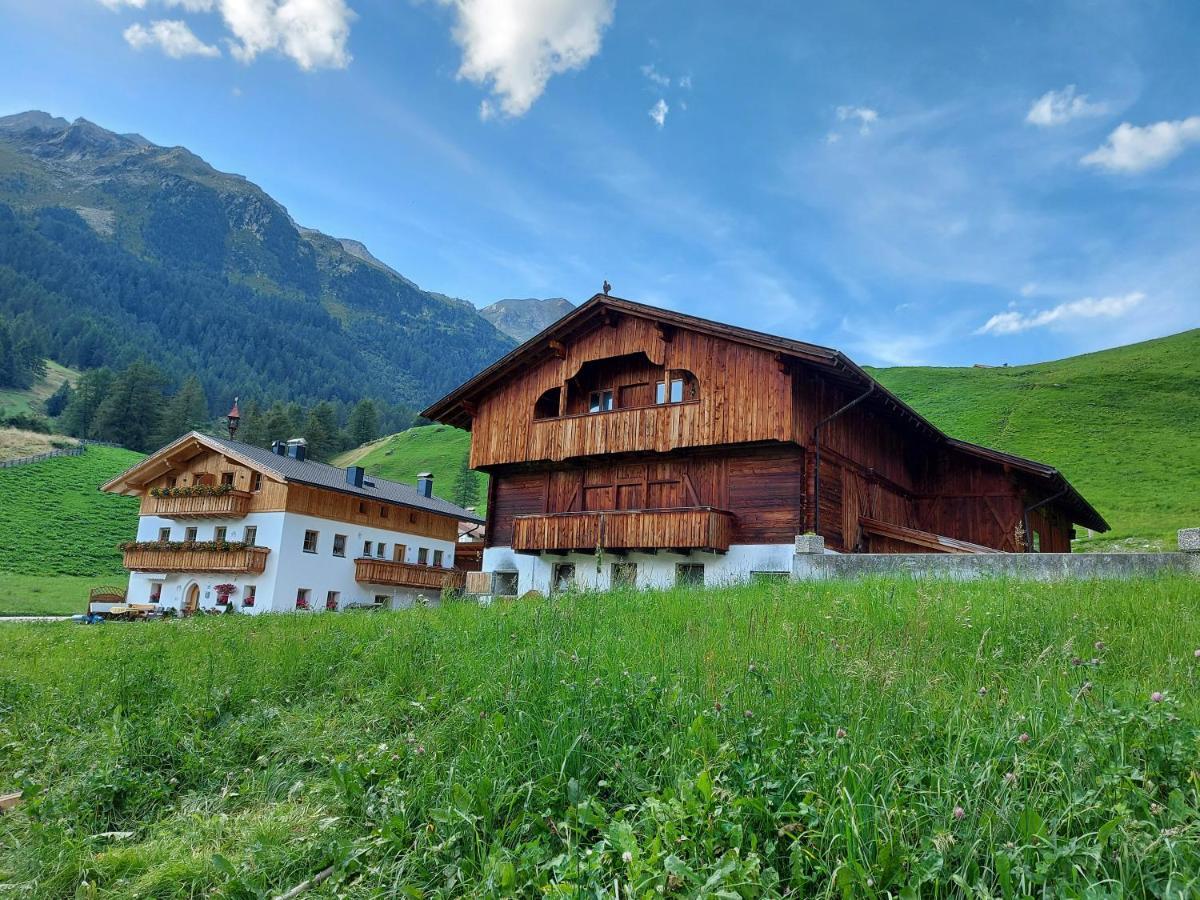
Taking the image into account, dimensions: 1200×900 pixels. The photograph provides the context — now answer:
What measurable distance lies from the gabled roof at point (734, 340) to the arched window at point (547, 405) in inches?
46.6

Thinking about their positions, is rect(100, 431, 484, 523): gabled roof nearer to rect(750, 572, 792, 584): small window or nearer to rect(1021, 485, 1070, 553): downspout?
rect(750, 572, 792, 584): small window

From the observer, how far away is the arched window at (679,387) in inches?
845

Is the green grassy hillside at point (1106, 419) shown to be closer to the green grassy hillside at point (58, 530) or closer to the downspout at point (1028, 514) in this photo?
the downspout at point (1028, 514)

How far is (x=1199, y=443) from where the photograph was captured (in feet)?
179

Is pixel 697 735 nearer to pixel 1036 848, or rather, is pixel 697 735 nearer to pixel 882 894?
pixel 882 894

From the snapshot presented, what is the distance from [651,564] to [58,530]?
4922cm

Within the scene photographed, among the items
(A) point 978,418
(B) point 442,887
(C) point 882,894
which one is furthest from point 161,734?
(A) point 978,418

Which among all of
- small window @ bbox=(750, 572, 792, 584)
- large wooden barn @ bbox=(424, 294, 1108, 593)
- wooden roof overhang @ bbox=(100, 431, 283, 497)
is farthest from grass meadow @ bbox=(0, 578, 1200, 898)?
wooden roof overhang @ bbox=(100, 431, 283, 497)

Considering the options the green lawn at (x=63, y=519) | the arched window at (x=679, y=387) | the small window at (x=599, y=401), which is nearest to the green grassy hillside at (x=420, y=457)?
the green lawn at (x=63, y=519)

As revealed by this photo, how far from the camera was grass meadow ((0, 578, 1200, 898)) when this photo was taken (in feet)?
10.9

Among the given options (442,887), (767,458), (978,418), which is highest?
(978,418)

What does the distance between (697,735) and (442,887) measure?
5.05ft

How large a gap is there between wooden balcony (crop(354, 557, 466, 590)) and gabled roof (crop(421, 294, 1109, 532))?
15.2 metres

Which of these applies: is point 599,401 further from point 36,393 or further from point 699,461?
point 36,393
